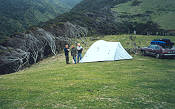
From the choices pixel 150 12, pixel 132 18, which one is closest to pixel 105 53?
pixel 132 18

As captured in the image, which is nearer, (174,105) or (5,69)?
(174,105)

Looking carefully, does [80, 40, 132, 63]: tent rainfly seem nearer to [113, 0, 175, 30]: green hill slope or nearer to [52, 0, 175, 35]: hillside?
[52, 0, 175, 35]: hillside

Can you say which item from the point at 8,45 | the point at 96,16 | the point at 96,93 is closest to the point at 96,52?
the point at 96,93

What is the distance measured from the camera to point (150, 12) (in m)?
78.8

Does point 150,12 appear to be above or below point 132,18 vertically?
above

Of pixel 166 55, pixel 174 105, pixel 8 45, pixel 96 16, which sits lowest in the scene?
pixel 174 105

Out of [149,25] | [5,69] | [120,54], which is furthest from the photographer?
[149,25]

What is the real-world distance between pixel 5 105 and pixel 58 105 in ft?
6.17

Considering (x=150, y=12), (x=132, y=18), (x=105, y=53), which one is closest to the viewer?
(x=105, y=53)

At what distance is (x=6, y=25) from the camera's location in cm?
9219

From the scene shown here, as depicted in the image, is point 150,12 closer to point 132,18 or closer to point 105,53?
point 132,18

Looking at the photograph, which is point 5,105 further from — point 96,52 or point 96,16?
point 96,16

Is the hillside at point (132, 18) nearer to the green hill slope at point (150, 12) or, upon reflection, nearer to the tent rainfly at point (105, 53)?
the green hill slope at point (150, 12)

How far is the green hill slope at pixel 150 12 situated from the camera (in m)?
66.6
